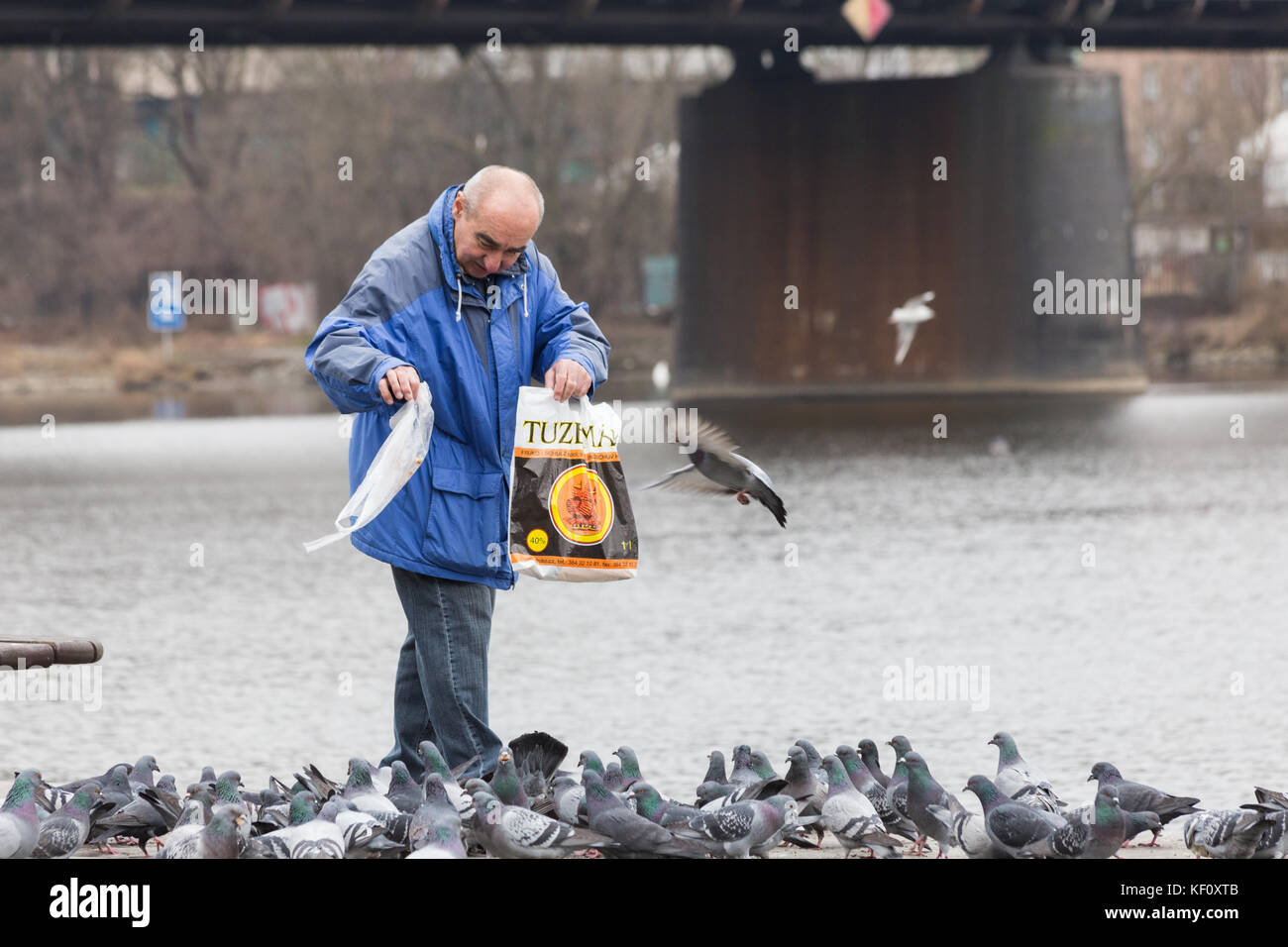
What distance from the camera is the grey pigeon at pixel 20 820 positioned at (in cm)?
568

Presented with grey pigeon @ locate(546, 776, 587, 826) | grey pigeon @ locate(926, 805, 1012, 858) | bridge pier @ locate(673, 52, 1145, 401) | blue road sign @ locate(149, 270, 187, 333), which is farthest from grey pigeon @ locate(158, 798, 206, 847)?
blue road sign @ locate(149, 270, 187, 333)

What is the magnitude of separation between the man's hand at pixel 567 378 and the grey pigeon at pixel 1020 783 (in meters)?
1.70

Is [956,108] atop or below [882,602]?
atop

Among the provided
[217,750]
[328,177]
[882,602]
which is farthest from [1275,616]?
[328,177]

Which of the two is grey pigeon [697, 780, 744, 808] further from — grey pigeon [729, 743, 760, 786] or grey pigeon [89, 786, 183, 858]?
grey pigeon [89, 786, 183, 858]

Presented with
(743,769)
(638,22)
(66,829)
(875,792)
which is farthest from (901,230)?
(66,829)

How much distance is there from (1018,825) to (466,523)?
5.66 ft

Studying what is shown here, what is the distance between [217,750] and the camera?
9.09m

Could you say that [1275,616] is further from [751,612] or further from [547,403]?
[547,403]

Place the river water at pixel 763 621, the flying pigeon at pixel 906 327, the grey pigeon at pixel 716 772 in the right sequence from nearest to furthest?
the grey pigeon at pixel 716 772 → the river water at pixel 763 621 → the flying pigeon at pixel 906 327

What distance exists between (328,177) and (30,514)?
37926mm

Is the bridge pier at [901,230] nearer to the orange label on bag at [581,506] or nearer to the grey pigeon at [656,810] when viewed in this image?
the orange label on bag at [581,506]

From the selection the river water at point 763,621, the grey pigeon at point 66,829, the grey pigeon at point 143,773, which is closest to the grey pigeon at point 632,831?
the grey pigeon at point 66,829

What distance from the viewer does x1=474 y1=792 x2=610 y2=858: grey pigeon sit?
5547 millimetres
